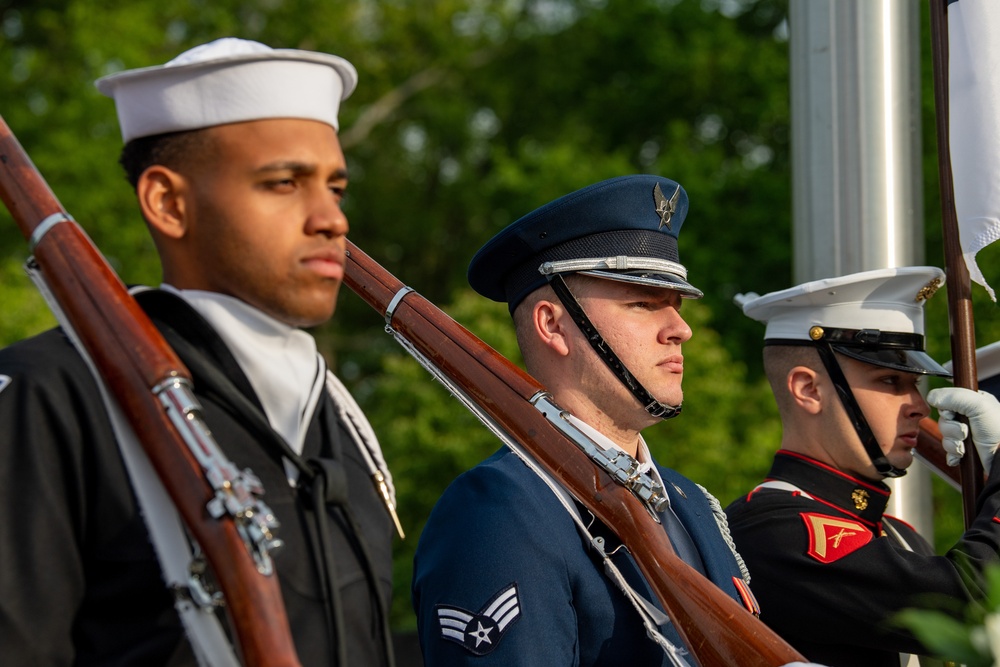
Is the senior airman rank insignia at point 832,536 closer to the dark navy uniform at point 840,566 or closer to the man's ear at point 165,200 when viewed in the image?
the dark navy uniform at point 840,566

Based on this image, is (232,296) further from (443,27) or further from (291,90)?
(443,27)

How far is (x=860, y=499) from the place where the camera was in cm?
406

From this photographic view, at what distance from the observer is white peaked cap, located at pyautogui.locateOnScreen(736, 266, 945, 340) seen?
13.5 feet

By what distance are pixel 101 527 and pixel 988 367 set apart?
10.5 ft

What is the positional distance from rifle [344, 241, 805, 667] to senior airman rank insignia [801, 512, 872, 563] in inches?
34.2

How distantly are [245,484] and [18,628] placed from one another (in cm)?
39

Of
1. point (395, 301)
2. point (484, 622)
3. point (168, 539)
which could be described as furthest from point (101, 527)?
point (395, 301)

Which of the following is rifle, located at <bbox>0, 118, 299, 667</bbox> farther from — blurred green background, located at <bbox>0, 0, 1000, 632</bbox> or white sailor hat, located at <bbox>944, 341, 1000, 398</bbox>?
blurred green background, located at <bbox>0, 0, 1000, 632</bbox>

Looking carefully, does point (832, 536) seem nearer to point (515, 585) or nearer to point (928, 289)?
point (928, 289)

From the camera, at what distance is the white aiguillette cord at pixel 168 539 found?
1.95 m

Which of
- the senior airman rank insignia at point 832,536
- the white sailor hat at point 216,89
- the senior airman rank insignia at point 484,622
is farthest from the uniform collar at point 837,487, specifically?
the white sailor hat at point 216,89

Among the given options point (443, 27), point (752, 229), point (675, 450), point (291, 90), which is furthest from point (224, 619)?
point (443, 27)

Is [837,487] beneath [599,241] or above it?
beneath

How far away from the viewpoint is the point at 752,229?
63.5 feet
